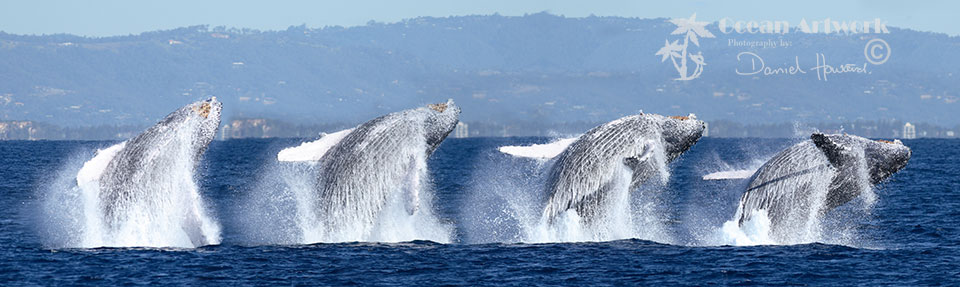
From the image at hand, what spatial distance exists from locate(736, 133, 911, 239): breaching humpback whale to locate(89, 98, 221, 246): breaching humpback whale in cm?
1351

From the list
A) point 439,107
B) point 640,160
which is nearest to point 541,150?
point 640,160

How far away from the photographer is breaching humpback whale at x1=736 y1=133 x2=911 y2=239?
28656 millimetres

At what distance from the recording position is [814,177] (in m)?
29.2

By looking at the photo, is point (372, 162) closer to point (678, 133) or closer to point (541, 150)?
point (541, 150)

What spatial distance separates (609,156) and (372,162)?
5817mm

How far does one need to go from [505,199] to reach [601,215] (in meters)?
26.6

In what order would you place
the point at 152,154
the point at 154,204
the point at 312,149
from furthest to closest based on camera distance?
the point at 312,149 < the point at 154,204 < the point at 152,154

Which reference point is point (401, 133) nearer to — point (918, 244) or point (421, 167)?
point (421, 167)

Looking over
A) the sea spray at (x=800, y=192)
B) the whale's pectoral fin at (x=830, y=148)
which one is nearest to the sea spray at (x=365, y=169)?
the sea spray at (x=800, y=192)

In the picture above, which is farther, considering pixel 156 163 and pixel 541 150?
pixel 541 150

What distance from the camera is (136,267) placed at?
95.3ft

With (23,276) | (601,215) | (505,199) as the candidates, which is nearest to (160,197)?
(23,276)

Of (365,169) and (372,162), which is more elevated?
(372,162)

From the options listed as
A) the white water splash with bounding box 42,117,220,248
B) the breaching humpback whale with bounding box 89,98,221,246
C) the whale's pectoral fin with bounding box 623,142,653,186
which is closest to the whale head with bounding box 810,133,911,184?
the whale's pectoral fin with bounding box 623,142,653,186
